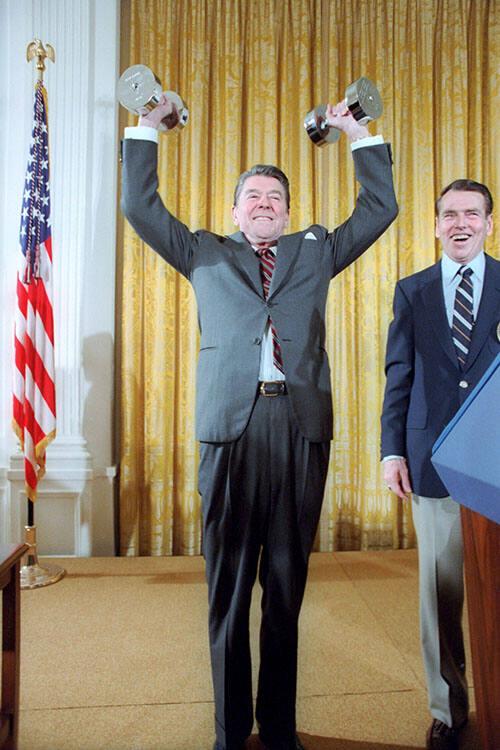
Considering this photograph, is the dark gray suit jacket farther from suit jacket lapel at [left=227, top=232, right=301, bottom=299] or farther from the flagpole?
the flagpole

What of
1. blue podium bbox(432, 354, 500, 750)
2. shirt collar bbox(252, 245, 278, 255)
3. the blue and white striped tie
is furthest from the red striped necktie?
blue podium bbox(432, 354, 500, 750)

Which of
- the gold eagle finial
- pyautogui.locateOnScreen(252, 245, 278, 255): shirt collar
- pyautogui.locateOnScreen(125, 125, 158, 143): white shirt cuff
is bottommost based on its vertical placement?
pyautogui.locateOnScreen(252, 245, 278, 255): shirt collar

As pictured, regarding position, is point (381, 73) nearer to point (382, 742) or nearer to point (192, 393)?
point (192, 393)

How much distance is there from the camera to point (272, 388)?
1641 mm

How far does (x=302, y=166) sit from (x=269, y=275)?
243 cm

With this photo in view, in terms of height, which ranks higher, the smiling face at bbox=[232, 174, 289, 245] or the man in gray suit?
the smiling face at bbox=[232, 174, 289, 245]

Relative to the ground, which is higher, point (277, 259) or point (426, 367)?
point (277, 259)

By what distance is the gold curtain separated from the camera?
3.81m

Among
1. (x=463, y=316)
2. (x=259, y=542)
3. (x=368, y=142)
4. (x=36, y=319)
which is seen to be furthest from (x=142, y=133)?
(x=36, y=319)

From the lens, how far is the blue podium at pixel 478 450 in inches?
26.6

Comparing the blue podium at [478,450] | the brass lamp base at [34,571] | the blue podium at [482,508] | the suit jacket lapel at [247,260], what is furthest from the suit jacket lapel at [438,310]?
the brass lamp base at [34,571]

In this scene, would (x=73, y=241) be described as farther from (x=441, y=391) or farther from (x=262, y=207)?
(x=441, y=391)

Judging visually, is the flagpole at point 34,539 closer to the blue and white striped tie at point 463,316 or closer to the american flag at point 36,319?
the american flag at point 36,319

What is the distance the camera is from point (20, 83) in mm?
3717
